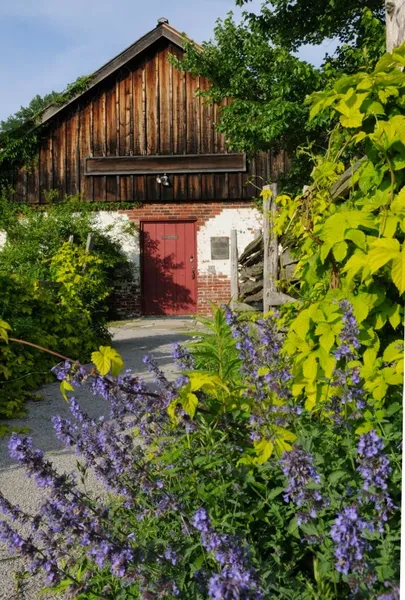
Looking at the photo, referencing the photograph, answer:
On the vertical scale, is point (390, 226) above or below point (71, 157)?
below

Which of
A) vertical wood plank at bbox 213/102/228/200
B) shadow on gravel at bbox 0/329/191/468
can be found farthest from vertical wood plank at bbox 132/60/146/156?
shadow on gravel at bbox 0/329/191/468

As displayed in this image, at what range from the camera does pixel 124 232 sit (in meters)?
15.2

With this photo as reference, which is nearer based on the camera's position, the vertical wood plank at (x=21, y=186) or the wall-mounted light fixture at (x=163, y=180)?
the wall-mounted light fixture at (x=163, y=180)

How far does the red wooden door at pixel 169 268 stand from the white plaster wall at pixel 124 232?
7.9 inches

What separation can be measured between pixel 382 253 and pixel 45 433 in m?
3.84

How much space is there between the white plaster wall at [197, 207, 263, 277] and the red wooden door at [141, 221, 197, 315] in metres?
0.23

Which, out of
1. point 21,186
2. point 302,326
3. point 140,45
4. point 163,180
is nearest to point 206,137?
point 163,180

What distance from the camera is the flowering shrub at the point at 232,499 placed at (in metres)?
1.70

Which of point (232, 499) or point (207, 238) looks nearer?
point (232, 499)

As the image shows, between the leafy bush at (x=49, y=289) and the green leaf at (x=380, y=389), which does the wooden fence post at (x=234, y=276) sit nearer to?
the leafy bush at (x=49, y=289)

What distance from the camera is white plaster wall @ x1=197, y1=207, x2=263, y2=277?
15.0 metres

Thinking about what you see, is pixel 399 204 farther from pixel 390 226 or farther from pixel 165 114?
pixel 165 114

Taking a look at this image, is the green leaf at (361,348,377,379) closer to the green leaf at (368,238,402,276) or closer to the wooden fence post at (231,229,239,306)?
the green leaf at (368,238,402,276)

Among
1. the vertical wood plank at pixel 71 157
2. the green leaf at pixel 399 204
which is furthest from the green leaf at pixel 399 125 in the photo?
the vertical wood plank at pixel 71 157
